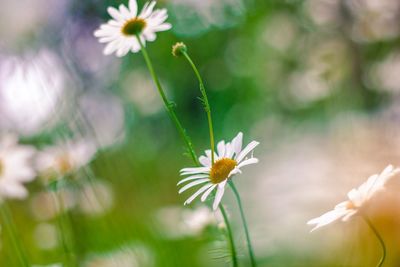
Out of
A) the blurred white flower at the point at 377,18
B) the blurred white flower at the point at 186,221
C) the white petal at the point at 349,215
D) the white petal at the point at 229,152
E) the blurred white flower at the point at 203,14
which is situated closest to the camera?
the white petal at the point at 349,215

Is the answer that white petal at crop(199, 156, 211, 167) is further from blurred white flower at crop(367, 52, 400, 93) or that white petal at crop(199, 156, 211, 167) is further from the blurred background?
→ blurred white flower at crop(367, 52, 400, 93)

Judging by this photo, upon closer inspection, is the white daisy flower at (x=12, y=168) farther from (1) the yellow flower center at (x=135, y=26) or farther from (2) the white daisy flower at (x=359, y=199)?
(2) the white daisy flower at (x=359, y=199)

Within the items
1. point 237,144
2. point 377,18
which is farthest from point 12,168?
point 377,18

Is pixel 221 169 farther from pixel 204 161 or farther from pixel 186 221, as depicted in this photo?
pixel 186 221

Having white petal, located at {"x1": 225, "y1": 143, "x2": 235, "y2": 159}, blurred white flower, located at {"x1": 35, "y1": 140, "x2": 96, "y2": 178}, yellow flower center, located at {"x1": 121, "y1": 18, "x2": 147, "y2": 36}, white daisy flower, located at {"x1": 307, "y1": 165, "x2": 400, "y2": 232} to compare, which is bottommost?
white daisy flower, located at {"x1": 307, "y1": 165, "x2": 400, "y2": 232}

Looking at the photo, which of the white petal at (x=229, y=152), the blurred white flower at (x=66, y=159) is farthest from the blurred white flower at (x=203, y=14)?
the white petal at (x=229, y=152)

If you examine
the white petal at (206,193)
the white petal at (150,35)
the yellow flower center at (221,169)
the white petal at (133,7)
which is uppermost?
the white petal at (133,7)

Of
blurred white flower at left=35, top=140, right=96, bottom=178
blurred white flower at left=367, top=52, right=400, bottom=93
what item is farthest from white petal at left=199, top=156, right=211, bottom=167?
blurred white flower at left=367, top=52, right=400, bottom=93

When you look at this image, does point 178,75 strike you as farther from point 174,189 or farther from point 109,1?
point 174,189
